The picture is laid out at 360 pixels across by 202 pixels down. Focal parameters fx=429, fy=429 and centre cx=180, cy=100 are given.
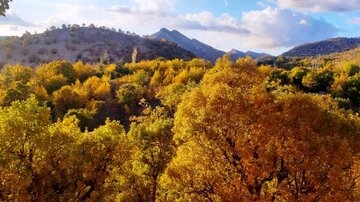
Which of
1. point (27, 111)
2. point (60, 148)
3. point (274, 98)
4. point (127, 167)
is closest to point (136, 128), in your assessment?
point (127, 167)

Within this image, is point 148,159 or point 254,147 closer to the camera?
point 254,147

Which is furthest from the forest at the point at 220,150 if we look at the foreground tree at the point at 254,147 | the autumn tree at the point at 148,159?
the autumn tree at the point at 148,159

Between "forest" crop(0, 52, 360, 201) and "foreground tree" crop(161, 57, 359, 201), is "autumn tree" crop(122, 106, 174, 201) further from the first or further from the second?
"foreground tree" crop(161, 57, 359, 201)

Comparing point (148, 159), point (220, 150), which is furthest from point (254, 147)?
point (148, 159)

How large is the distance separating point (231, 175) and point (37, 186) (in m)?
13.8

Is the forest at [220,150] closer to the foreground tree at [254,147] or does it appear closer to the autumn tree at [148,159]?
the foreground tree at [254,147]

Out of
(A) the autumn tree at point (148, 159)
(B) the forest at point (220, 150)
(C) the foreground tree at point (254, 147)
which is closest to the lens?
(C) the foreground tree at point (254, 147)

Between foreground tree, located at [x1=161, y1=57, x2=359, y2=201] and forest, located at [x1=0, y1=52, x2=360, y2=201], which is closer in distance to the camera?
foreground tree, located at [x1=161, y1=57, x2=359, y2=201]

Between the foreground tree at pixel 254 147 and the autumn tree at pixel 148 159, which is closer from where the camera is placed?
the foreground tree at pixel 254 147

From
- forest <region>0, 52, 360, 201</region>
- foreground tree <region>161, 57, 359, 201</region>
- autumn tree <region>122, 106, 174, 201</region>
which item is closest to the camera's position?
foreground tree <region>161, 57, 359, 201</region>

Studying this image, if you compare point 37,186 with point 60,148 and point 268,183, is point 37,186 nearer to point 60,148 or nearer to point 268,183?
point 60,148

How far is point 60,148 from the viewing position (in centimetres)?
3070

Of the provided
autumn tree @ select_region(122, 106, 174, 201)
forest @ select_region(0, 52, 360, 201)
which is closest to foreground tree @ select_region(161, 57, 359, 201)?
forest @ select_region(0, 52, 360, 201)

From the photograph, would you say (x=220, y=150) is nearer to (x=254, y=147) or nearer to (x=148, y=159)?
(x=254, y=147)
